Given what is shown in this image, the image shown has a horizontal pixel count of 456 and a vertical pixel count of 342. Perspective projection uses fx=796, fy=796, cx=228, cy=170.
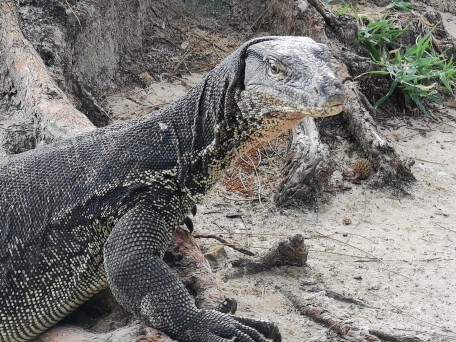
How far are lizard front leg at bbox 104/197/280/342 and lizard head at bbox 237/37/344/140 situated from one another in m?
0.84

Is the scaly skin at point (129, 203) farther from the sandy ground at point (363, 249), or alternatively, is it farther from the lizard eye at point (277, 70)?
the sandy ground at point (363, 249)

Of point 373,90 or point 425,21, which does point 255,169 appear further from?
point 425,21

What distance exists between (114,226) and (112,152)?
416 millimetres

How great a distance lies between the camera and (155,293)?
4.09 m

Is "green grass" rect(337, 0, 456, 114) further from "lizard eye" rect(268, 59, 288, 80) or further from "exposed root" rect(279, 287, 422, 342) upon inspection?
"lizard eye" rect(268, 59, 288, 80)

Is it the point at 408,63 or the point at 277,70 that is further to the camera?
the point at 408,63

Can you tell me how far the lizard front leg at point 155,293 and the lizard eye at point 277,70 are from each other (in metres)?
1.03

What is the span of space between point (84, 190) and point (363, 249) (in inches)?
102

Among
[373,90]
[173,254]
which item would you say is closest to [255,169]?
[373,90]

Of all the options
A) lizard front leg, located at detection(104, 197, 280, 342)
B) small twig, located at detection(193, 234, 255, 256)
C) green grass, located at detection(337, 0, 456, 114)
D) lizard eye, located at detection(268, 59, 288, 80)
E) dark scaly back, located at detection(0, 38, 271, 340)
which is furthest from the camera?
green grass, located at detection(337, 0, 456, 114)

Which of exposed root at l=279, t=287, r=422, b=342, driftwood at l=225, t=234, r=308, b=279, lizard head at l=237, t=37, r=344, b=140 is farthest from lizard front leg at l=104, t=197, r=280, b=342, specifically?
driftwood at l=225, t=234, r=308, b=279

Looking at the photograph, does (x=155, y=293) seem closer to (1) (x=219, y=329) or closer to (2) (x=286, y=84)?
(1) (x=219, y=329)

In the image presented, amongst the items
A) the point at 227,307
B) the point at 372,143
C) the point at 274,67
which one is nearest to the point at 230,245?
the point at 227,307

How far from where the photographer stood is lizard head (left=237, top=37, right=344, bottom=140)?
12.2 ft
